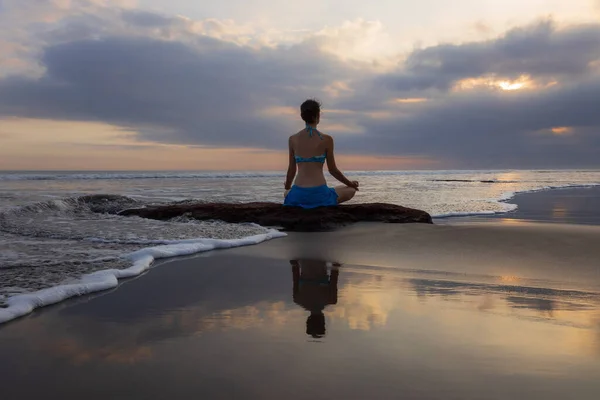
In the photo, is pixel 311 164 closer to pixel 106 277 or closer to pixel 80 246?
pixel 80 246

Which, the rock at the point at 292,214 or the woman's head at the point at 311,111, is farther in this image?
the rock at the point at 292,214

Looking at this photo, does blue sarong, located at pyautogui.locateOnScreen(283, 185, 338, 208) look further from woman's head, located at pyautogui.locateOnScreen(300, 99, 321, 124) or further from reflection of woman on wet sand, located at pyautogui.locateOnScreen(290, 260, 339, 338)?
reflection of woman on wet sand, located at pyautogui.locateOnScreen(290, 260, 339, 338)

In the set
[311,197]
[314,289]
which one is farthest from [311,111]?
[314,289]

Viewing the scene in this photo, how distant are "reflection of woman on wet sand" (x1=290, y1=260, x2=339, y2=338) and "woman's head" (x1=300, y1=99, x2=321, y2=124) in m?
2.90

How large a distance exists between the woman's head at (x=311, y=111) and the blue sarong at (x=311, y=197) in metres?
1.02

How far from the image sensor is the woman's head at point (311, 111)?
6.49m

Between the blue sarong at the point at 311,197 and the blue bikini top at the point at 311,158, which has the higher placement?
the blue bikini top at the point at 311,158

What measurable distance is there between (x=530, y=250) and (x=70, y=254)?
4.63 metres

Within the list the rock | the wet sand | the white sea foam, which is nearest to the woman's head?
the rock

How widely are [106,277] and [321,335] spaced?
77.3 inches

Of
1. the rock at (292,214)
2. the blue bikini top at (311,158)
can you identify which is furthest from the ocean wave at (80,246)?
the blue bikini top at (311,158)

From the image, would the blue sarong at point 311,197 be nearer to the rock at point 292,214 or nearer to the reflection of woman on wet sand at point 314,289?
the rock at point 292,214

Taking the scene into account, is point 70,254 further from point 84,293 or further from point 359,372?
point 359,372

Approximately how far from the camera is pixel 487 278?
11.7 ft
